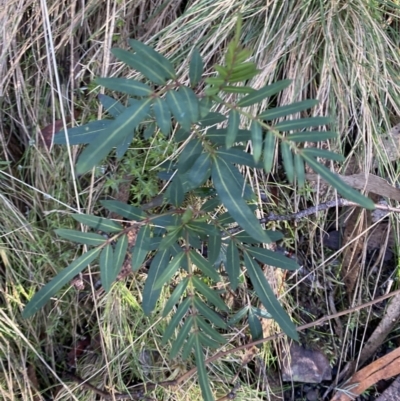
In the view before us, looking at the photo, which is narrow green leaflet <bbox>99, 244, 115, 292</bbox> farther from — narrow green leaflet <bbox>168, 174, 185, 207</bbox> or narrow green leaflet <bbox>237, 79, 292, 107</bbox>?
narrow green leaflet <bbox>237, 79, 292, 107</bbox>

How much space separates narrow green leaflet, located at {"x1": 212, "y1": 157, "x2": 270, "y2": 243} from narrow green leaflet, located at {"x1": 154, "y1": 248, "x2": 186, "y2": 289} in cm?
20

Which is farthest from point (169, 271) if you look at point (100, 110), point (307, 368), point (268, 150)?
point (307, 368)

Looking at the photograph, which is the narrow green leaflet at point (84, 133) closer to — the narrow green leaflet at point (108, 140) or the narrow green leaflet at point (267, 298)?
the narrow green leaflet at point (108, 140)

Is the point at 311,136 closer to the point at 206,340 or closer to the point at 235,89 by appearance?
the point at 235,89

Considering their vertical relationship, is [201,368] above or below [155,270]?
below

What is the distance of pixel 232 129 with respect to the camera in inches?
26.9

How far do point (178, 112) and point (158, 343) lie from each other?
71cm

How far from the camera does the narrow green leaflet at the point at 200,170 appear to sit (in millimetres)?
750

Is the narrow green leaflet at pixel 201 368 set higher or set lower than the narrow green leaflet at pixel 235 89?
lower

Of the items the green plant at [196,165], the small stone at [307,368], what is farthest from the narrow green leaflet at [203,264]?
the small stone at [307,368]

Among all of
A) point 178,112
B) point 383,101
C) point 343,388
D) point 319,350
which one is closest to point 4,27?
point 178,112

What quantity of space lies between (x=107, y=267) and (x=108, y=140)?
0.29 m

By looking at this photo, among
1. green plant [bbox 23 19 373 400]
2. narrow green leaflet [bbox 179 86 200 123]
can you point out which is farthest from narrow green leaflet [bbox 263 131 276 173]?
narrow green leaflet [bbox 179 86 200 123]

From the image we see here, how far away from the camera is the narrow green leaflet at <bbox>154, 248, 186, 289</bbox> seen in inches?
32.6
